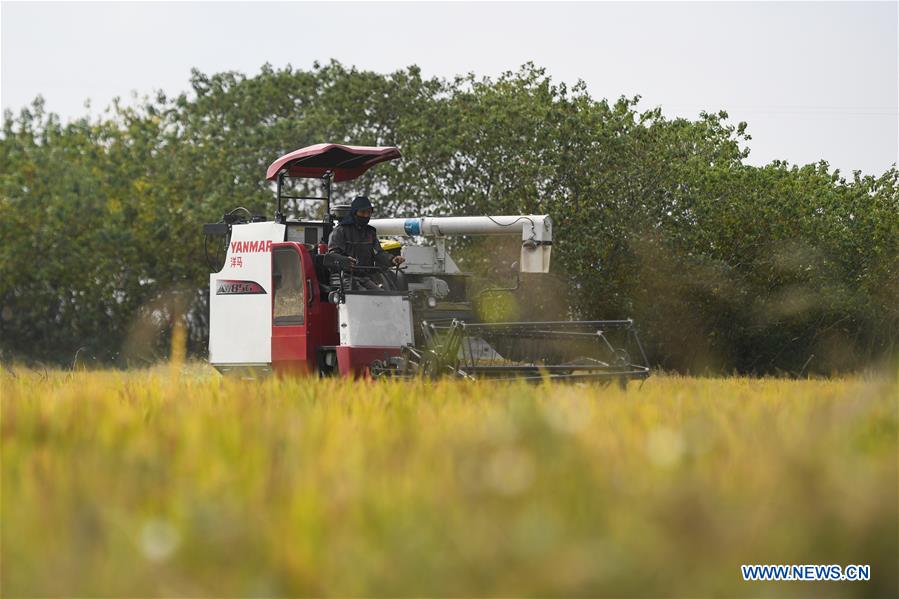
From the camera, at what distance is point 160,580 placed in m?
3.48

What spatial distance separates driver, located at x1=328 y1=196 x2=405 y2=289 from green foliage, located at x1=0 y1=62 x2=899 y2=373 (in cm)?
1954

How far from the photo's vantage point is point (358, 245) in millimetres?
15742

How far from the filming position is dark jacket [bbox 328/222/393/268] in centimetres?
1557

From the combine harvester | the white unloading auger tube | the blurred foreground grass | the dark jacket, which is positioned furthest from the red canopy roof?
the blurred foreground grass

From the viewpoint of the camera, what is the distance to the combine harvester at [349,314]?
14.1 metres

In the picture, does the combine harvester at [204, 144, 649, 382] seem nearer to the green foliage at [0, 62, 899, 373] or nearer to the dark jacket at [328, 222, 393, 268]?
the dark jacket at [328, 222, 393, 268]

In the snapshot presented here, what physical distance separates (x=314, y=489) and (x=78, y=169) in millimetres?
43946

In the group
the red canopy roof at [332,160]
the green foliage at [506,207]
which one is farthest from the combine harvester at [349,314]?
the green foliage at [506,207]

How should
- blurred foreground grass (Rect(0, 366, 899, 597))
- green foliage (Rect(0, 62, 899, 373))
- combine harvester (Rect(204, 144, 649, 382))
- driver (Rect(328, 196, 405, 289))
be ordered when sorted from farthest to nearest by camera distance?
green foliage (Rect(0, 62, 899, 373))
driver (Rect(328, 196, 405, 289))
combine harvester (Rect(204, 144, 649, 382))
blurred foreground grass (Rect(0, 366, 899, 597))

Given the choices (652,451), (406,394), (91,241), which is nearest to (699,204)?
(91,241)

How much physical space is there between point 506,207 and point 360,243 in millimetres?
22182

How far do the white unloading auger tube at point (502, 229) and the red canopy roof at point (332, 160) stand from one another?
6.19 feet

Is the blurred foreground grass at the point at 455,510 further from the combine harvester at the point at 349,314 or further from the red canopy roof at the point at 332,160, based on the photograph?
the red canopy roof at the point at 332,160

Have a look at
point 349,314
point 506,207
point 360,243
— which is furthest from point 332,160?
point 506,207
